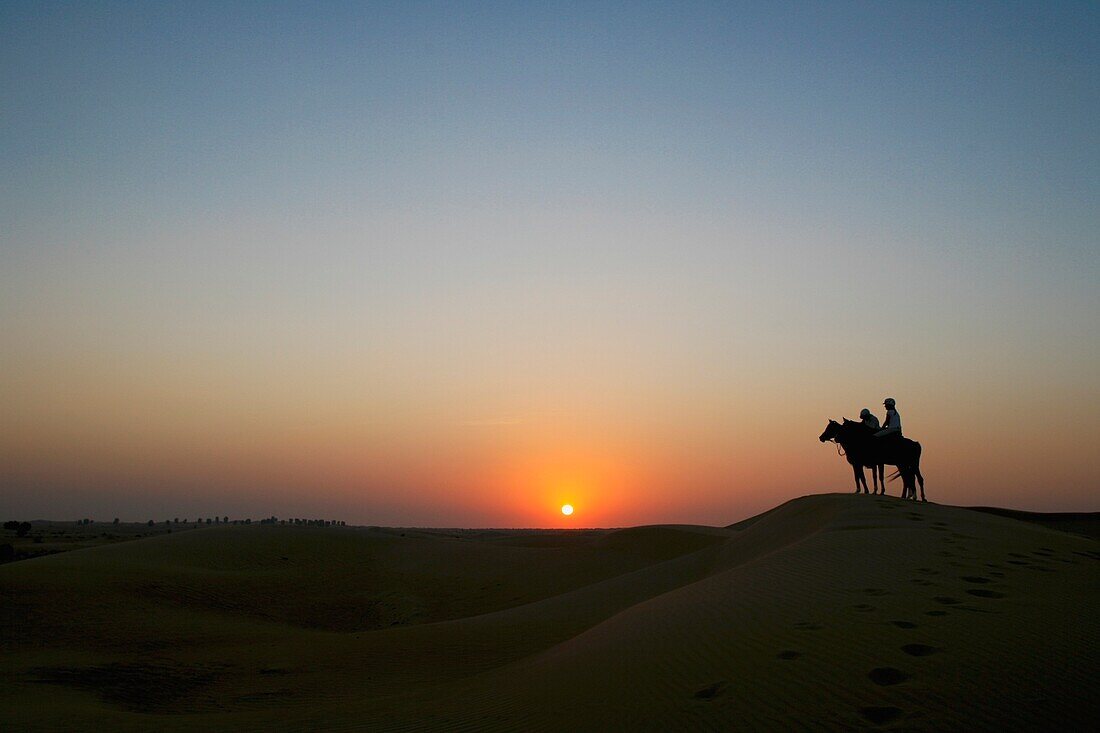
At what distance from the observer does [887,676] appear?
6047mm

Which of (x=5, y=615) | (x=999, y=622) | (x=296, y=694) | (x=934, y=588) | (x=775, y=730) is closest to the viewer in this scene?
(x=775, y=730)

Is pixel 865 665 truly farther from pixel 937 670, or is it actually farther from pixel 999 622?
pixel 999 622

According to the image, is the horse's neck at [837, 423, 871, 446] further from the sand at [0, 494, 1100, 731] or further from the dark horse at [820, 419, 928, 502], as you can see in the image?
the sand at [0, 494, 1100, 731]

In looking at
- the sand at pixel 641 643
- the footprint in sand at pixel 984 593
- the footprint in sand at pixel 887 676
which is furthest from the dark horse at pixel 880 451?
the footprint in sand at pixel 887 676

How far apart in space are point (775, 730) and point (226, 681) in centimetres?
954

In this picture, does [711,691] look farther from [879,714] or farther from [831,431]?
[831,431]

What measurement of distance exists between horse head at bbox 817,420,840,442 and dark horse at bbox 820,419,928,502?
0.03 meters

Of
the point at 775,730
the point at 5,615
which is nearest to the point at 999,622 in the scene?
the point at 775,730

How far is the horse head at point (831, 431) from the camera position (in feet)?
65.7

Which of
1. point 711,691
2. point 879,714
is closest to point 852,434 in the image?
point 711,691

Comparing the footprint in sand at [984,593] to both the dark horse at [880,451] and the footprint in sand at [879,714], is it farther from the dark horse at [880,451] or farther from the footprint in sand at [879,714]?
the dark horse at [880,451]

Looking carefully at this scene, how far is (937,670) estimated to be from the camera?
6.02 m

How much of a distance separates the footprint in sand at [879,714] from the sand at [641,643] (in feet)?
0.05

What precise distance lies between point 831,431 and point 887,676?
14.9 m
